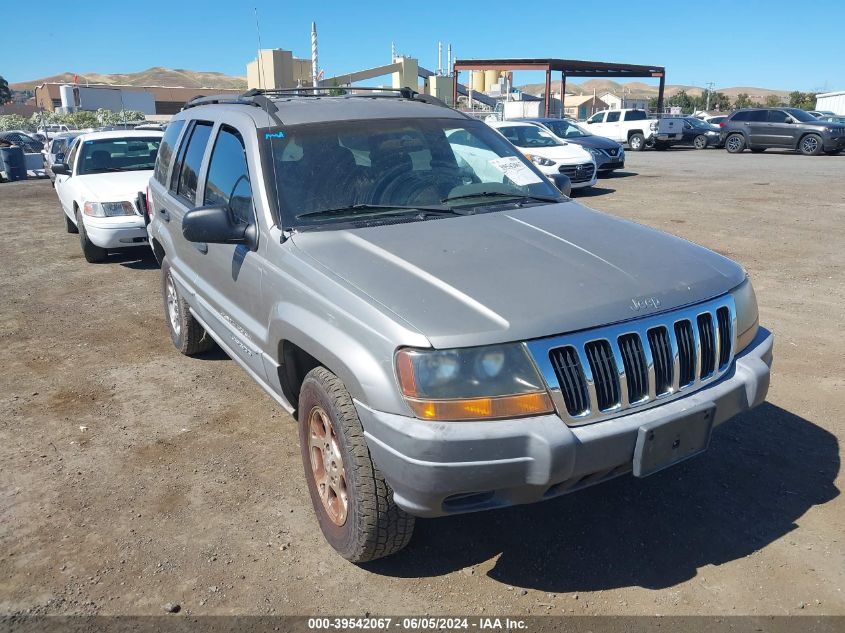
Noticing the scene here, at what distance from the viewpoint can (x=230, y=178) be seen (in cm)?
397

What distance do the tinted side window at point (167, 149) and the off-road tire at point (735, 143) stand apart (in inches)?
1038

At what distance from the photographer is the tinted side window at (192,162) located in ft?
14.8

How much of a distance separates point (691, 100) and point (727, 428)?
96.7 m

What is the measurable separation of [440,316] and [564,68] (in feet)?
139

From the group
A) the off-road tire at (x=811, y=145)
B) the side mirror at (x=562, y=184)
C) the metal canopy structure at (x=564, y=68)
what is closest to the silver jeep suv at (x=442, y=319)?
the side mirror at (x=562, y=184)

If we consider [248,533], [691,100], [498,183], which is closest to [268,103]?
[498,183]

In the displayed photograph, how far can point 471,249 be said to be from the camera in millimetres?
3148

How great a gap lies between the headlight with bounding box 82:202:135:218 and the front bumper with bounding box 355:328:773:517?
7.43 m

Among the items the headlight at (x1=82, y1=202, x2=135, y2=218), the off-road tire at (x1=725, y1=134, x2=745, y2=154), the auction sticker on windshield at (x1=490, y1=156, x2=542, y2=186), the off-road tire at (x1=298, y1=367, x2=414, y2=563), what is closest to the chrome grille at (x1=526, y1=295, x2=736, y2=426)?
the off-road tire at (x1=298, y1=367, x2=414, y2=563)

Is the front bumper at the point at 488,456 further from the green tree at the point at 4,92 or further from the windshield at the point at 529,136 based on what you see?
the green tree at the point at 4,92

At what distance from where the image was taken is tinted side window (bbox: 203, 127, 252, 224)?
372cm

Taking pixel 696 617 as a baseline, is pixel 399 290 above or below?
above

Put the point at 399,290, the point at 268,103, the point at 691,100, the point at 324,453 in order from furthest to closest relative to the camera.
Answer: the point at 691,100 < the point at 268,103 < the point at 324,453 < the point at 399,290

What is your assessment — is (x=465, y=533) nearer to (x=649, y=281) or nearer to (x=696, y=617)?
(x=696, y=617)
